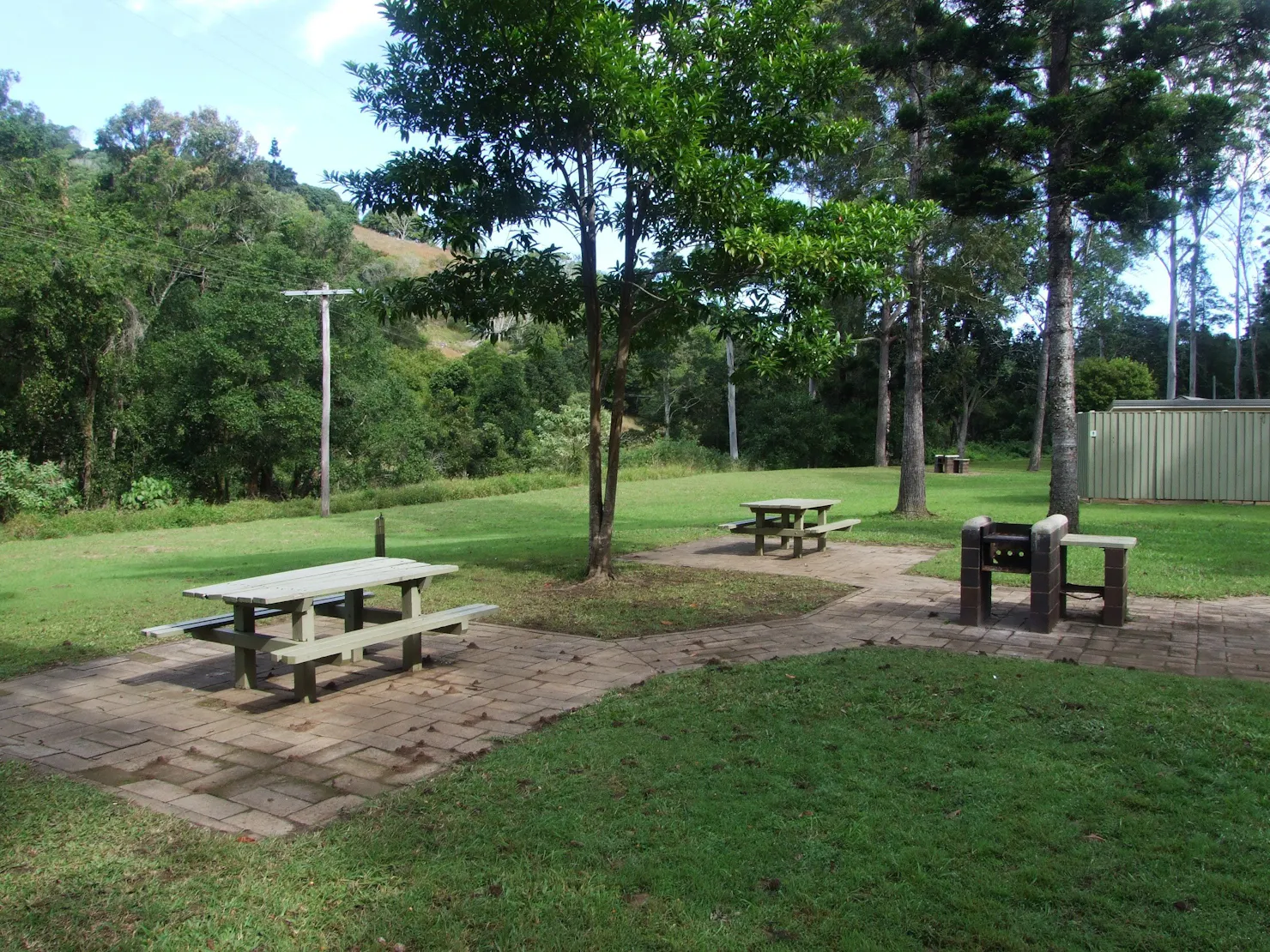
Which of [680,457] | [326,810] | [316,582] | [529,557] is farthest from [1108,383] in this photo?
[326,810]

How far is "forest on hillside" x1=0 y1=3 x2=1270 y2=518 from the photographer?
11906 mm

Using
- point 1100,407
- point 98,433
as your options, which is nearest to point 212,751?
point 98,433

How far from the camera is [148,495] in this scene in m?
26.5

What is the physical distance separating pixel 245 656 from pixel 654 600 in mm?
3852

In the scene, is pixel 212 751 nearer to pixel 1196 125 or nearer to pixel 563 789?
pixel 563 789

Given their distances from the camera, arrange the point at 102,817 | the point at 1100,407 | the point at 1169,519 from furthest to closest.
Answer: the point at 1100,407
the point at 1169,519
the point at 102,817

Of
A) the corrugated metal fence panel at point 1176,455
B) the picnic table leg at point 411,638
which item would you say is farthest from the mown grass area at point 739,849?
the corrugated metal fence panel at point 1176,455

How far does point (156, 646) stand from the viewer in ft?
23.1

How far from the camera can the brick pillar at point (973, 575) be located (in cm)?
725

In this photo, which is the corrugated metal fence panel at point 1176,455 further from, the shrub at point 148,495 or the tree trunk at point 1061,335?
the shrub at point 148,495

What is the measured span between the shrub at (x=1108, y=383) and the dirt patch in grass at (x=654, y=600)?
28.8 metres

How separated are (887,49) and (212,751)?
547 inches

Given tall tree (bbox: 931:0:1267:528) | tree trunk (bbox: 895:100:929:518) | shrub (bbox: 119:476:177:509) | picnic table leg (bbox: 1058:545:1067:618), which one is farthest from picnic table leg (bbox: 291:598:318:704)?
shrub (bbox: 119:476:177:509)

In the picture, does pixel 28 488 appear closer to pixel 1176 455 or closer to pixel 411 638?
pixel 411 638
